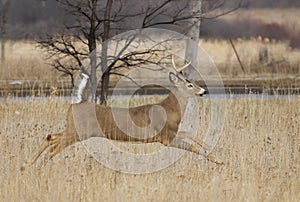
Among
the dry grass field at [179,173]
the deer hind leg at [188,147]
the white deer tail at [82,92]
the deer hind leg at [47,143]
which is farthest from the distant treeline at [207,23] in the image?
the deer hind leg at [188,147]

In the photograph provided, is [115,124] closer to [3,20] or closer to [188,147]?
[188,147]

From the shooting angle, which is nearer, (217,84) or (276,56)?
(217,84)

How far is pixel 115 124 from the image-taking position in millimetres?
9078

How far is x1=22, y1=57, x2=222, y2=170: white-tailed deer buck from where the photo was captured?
8898 millimetres

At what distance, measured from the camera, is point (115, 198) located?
7113 millimetres

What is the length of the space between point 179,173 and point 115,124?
4.28ft

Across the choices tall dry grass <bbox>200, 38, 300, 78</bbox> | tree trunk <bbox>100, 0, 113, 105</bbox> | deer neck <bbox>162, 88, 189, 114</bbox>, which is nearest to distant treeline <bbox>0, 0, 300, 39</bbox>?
tall dry grass <bbox>200, 38, 300, 78</bbox>

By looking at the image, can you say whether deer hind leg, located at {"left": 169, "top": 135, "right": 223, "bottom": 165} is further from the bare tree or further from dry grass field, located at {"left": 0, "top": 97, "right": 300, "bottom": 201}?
the bare tree

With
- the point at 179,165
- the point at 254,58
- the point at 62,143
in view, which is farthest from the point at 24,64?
the point at 179,165

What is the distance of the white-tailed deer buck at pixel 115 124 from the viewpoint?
8.90 meters

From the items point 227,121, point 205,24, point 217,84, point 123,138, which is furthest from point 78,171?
point 205,24

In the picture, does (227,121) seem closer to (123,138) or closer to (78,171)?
(123,138)

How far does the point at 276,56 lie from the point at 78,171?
1346cm

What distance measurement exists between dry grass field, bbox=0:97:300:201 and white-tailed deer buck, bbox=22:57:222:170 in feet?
0.51
